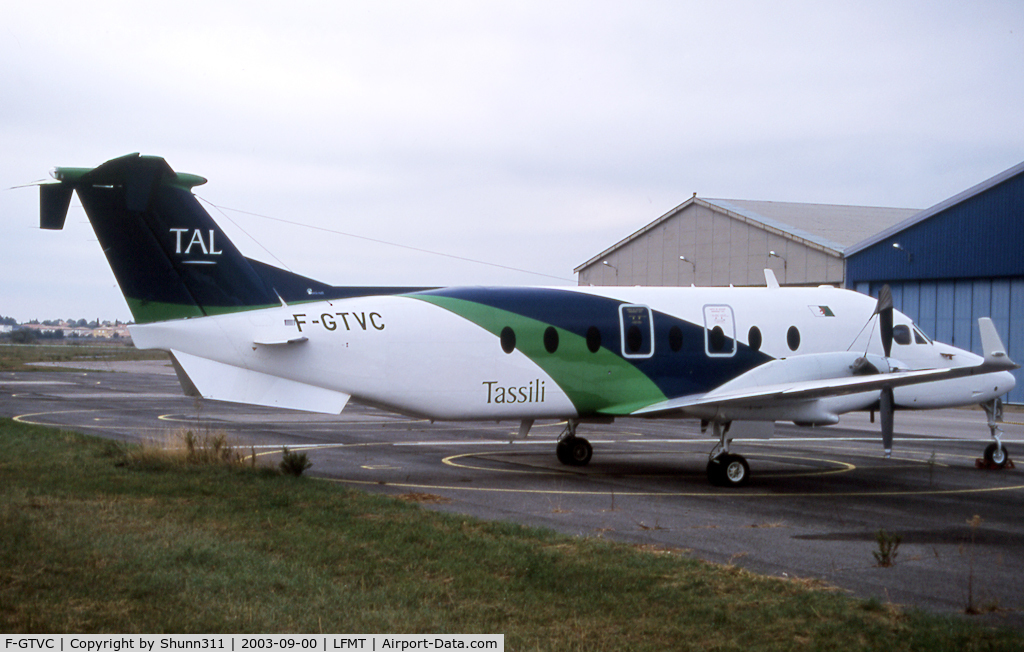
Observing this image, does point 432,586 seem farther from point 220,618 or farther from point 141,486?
point 141,486

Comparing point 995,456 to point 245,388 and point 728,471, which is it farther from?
point 245,388

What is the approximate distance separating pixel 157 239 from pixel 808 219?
4769 cm

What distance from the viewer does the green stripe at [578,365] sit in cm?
1814

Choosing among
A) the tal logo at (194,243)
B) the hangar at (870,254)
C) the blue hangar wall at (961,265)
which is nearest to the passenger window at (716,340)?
the tal logo at (194,243)

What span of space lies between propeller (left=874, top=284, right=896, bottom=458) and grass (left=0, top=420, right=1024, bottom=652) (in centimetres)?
813

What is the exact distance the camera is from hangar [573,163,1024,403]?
4205cm

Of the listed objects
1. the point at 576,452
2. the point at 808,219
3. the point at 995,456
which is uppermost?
the point at 808,219

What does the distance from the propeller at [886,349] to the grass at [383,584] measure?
8128 millimetres

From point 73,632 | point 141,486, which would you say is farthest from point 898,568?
point 141,486

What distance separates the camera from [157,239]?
16047 mm

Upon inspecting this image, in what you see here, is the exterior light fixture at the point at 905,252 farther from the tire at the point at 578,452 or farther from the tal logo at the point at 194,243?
the tal logo at the point at 194,243

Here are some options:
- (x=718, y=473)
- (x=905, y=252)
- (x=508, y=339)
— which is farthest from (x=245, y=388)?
(x=905, y=252)

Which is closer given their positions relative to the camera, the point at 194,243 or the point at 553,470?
the point at 194,243

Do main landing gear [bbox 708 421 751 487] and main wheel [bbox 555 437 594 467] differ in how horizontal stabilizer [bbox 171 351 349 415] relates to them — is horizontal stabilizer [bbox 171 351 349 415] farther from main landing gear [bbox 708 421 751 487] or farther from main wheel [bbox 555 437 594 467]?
main landing gear [bbox 708 421 751 487]
